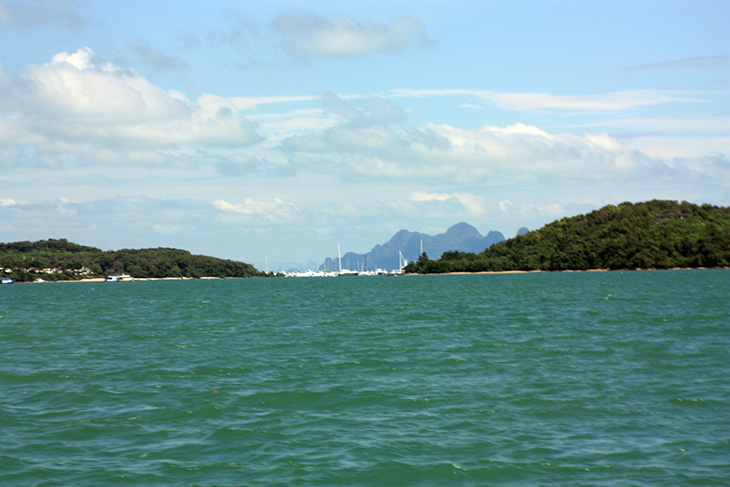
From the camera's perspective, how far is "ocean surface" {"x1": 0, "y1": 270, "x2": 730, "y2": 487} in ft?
55.8

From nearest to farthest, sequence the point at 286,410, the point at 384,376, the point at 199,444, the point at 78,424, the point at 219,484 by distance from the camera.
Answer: the point at 219,484 < the point at 199,444 < the point at 78,424 < the point at 286,410 < the point at 384,376

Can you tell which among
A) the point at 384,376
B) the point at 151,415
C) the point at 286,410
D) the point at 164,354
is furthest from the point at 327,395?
the point at 164,354

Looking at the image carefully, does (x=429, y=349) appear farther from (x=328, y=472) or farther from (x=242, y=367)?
A: (x=328, y=472)

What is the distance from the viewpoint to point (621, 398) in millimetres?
24281

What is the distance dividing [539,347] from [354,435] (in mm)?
20247

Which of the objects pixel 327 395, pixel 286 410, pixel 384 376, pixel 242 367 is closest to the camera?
pixel 286 410

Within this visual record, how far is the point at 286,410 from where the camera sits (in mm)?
23297

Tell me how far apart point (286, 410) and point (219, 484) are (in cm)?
731

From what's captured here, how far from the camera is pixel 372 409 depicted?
23.4m

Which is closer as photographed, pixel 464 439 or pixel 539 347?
pixel 464 439

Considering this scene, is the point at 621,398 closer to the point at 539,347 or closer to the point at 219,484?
the point at 539,347

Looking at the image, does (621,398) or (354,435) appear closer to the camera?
(354,435)

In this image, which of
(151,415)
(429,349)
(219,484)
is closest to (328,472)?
(219,484)

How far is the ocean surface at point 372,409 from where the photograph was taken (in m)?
17.0
